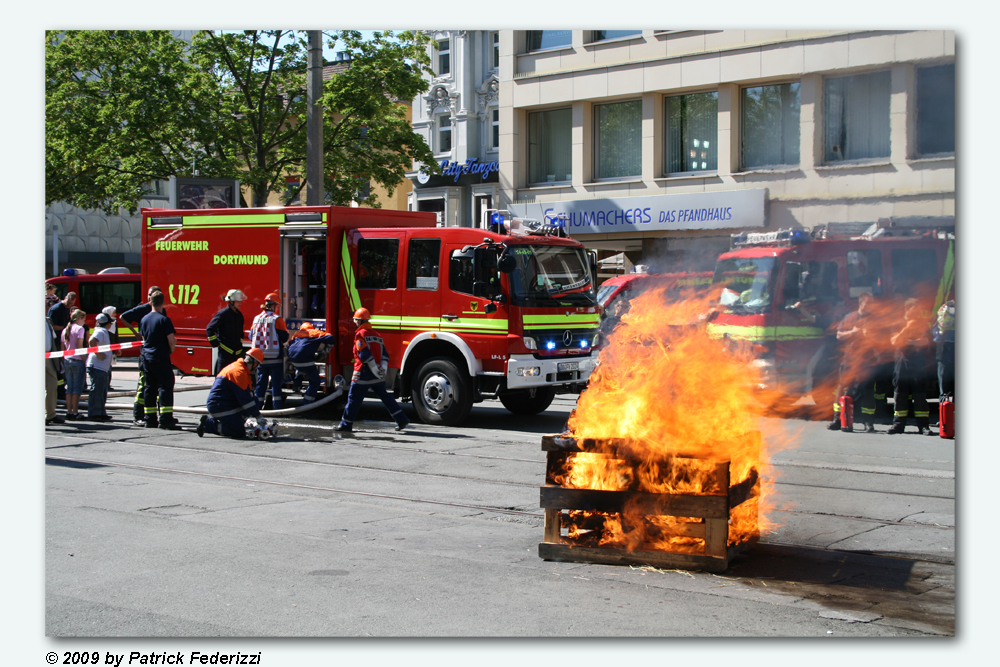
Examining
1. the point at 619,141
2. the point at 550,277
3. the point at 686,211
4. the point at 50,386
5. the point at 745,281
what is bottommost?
the point at 50,386

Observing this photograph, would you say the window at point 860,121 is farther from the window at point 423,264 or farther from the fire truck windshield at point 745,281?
the window at point 423,264

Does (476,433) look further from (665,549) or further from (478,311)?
(665,549)

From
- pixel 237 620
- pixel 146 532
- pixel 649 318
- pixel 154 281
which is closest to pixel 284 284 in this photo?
pixel 154 281

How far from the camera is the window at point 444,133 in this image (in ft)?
124

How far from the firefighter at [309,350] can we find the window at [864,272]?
6.91m

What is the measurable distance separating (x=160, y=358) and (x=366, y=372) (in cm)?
277

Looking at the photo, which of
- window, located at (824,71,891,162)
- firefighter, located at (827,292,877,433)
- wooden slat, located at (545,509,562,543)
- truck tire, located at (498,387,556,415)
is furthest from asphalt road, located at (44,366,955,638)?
truck tire, located at (498,387,556,415)

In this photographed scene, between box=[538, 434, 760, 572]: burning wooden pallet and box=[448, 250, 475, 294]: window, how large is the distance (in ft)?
21.4

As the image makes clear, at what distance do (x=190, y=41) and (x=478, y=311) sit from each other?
13.3 m

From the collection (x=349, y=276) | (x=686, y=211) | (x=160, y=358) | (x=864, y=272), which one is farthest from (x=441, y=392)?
(x=686, y=211)

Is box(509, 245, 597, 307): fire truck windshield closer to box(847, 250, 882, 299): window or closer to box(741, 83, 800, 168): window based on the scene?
box(847, 250, 882, 299): window

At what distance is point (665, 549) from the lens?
19.7 ft

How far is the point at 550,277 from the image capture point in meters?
12.6

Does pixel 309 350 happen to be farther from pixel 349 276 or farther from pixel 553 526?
pixel 553 526
